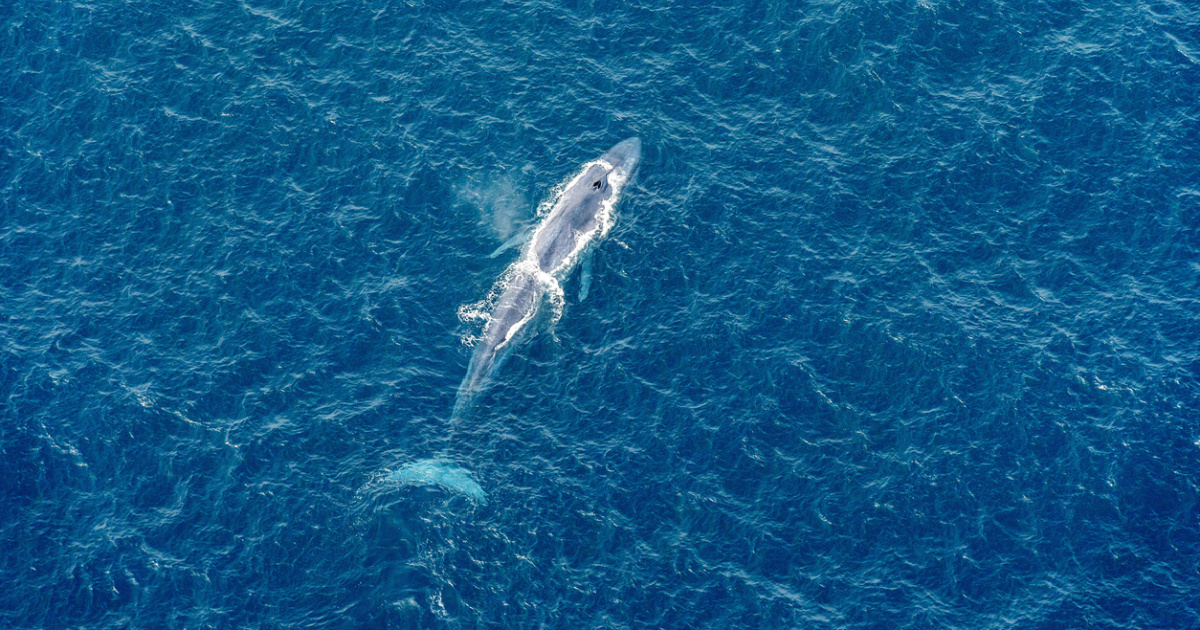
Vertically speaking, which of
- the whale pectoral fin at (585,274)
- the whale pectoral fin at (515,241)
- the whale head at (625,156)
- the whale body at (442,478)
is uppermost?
the whale head at (625,156)

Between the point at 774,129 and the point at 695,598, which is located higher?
the point at 774,129

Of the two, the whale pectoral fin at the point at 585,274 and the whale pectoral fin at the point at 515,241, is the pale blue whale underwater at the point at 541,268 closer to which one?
the whale pectoral fin at the point at 585,274

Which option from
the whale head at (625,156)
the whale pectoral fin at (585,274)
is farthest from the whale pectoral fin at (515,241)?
the whale head at (625,156)

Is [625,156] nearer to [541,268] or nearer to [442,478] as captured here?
[541,268]

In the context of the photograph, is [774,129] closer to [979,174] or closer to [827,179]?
[827,179]

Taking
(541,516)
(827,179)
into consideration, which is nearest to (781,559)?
(541,516)

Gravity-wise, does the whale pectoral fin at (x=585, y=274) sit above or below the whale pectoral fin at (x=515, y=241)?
below

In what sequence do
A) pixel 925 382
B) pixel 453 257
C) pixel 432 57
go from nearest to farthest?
pixel 925 382
pixel 453 257
pixel 432 57
